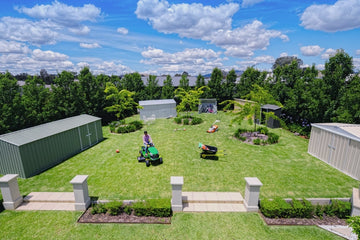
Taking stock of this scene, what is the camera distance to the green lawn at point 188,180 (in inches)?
262

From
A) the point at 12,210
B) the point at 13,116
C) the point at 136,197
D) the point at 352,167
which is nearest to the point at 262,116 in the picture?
the point at 352,167

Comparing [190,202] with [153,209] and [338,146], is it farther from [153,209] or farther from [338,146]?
[338,146]

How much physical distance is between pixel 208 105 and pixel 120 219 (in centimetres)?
2469

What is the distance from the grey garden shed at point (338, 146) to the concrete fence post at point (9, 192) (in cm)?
1734

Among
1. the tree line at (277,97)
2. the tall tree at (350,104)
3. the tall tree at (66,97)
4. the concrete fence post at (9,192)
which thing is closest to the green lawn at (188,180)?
the concrete fence post at (9,192)

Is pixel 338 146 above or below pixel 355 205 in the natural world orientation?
above

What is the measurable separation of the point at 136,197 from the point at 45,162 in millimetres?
7350

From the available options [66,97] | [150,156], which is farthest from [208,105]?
[66,97]

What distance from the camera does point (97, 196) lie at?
8.77 m

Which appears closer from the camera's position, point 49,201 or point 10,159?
point 49,201

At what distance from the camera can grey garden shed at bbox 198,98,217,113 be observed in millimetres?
29719

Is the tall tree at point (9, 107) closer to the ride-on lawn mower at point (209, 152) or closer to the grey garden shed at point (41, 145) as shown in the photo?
the grey garden shed at point (41, 145)

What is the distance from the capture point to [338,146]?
37.0 ft

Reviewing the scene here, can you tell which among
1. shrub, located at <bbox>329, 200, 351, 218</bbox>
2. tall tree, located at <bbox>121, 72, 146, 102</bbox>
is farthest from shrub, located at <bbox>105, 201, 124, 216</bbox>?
tall tree, located at <bbox>121, 72, 146, 102</bbox>
